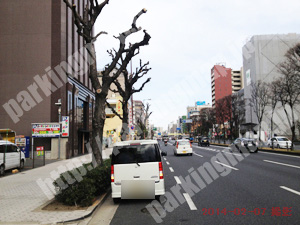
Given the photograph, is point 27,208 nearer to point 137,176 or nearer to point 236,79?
point 137,176

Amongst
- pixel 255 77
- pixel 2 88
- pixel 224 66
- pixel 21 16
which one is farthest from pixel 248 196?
pixel 224 66

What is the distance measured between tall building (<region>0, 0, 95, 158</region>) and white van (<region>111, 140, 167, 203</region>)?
57.3 ft

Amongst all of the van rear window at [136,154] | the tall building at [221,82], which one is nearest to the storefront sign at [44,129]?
the van rear window at [136,154]

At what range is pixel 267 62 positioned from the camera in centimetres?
6862

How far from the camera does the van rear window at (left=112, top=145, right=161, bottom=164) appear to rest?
7266 mm

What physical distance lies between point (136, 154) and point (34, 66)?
20.6 meters

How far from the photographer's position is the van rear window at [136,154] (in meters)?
7.27

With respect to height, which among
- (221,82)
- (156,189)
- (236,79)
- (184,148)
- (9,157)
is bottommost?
(184,148)

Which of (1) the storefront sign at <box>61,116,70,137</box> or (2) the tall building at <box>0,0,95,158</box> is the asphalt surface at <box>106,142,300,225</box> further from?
(2) the tall building at <box>0,0,95,158</box>

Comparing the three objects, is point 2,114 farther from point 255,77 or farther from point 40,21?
point 255,77

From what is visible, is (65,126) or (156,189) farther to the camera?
(65,126)

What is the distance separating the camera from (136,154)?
7.32 m

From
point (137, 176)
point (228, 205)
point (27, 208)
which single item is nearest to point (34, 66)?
point (27, 208)

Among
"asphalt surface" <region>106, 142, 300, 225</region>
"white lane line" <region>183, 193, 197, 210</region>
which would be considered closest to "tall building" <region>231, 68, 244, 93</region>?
"asphalt surface" <region>106, 142, 300, 225</region>
